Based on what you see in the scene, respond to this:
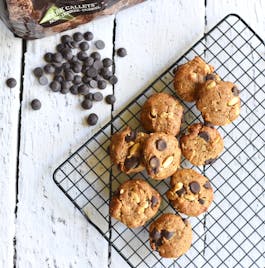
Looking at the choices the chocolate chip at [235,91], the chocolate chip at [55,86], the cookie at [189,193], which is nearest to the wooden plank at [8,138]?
the chocolate chip at [55,86]

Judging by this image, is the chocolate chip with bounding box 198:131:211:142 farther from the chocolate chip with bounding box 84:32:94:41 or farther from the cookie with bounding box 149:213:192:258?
the chocolate chip with bounding box 84:32:94:41

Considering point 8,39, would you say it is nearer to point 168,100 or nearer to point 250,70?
point 168,100

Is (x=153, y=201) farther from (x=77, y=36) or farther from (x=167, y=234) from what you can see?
(x=77, y=36)

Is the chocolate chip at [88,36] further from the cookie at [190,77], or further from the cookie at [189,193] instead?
the cookie at [189,193]

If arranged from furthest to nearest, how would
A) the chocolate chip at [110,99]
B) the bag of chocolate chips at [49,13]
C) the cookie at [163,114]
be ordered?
1. the chocolate chip at [110,99]
2. the cookie at [163,114]
3. the bag of chocolate chips at [49,13]

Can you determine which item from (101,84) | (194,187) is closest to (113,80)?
(101,84)

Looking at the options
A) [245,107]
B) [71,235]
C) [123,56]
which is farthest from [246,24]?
[71,235]
